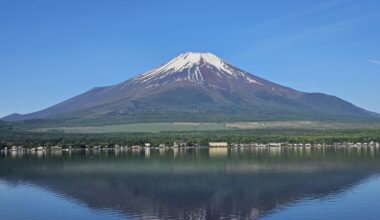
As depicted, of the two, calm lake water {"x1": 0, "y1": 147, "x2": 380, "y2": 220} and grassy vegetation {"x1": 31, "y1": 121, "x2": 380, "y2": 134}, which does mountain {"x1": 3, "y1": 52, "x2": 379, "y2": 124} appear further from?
calm lake water {"x1": 0, "y1": 147, "x2": 380, "y2": 220}

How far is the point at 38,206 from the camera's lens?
27.2 meters

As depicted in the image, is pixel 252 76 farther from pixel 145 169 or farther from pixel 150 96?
pixel 145 169

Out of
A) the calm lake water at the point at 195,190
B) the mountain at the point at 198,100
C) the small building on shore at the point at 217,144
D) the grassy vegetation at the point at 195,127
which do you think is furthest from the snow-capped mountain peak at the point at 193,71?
the calm lake water at the point at 195,190

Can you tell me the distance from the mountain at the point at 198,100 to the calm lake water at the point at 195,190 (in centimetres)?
7427

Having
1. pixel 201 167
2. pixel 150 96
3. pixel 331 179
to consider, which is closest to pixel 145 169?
pixel 201 167

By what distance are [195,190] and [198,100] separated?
117 meters

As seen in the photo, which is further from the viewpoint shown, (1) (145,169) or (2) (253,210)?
(1) (145,169)

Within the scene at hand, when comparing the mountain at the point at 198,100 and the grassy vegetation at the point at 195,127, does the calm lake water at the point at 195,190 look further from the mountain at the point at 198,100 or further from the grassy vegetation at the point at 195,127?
the mountain at the point at 198,100

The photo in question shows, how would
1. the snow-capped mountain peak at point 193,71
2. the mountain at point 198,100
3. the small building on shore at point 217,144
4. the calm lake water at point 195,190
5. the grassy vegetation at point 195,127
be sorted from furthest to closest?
the snow-capped mountain peak at point 193,71, the mountain at point 198,100, the grassy vegetation at point 195,127, the small building on shore at point 217,144, the calm lake water at point 195,190

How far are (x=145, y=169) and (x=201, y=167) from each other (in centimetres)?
428

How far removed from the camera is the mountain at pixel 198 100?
128 meters

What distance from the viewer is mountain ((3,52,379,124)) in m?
128

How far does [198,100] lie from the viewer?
148 m

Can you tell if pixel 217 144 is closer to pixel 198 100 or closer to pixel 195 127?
pixel 195 127
